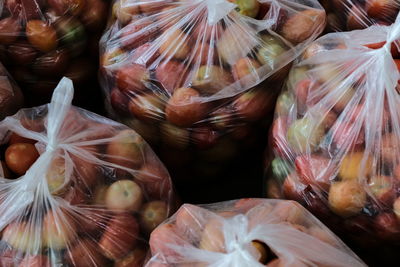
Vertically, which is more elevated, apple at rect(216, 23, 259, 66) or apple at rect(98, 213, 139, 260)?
apple at rect(216, 23, 259, 66)

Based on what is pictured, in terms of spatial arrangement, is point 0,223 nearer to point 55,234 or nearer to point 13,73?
point 55,234

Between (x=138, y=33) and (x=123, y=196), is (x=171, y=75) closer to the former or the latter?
(x=138, y=33)

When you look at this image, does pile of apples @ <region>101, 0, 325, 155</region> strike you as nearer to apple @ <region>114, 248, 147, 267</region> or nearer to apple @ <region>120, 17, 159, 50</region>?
apple @ <region>120, 17, 159, 50</region>

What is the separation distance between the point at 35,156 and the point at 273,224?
17.9 inches

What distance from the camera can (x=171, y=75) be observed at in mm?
1053

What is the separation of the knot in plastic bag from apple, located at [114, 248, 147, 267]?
440mm

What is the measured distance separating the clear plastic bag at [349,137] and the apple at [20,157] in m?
0.44

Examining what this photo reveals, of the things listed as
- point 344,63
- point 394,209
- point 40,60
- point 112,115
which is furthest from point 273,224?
point 40,60

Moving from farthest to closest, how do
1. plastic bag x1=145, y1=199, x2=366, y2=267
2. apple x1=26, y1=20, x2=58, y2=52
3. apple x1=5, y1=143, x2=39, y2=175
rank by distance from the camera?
apple x1=26, y1=20, x2=58, y2=52 → apple x1=5, y1=143, x2=39, y2=175 → plastic bag x1=145, y1=199, x2=366, y2=267

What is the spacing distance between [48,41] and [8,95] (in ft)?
0.48

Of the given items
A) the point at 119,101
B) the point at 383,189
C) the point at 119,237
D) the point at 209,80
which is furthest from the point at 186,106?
the point at 383,189

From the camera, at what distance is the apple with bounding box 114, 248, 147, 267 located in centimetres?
89

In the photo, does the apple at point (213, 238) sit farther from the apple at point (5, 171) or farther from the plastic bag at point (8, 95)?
the plastic bag at point (8, 95)

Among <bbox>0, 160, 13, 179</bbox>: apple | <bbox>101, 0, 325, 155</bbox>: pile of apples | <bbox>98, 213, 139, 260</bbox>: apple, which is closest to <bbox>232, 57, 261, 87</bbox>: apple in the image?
<bbox>101, 0, 325, 155</bbox>: pile of apples
